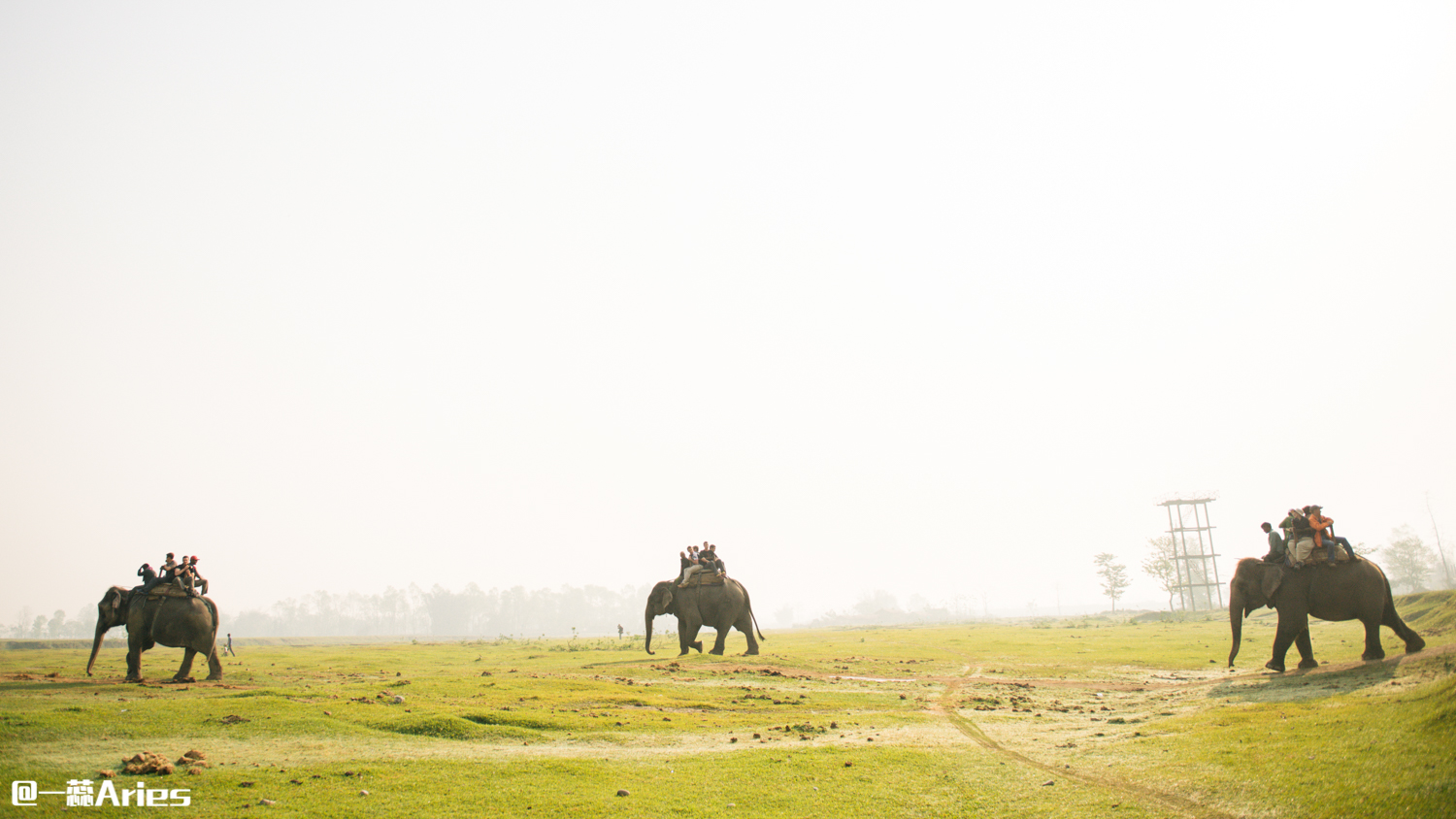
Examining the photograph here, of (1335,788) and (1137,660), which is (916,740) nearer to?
(1335,788)

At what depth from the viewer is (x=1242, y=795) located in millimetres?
8172

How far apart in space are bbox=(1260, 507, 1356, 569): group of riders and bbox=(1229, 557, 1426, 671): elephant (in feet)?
0.86

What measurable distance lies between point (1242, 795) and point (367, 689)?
18.4 m

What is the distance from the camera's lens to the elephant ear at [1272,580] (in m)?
19.8

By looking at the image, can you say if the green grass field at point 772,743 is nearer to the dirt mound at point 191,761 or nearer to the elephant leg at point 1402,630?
the dirt mound at point 191,761

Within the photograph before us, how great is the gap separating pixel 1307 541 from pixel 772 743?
52.6 ft

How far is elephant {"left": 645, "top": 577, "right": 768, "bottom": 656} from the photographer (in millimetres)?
31203

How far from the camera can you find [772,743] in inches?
510

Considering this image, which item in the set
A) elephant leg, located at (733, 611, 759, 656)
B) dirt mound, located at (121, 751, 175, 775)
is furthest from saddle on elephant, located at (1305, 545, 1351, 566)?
dirt mound, located at (121, 751, 175, 775)

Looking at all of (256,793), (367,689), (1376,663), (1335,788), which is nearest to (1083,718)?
(1376,663)

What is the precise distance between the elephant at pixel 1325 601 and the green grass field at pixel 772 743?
2.63ft

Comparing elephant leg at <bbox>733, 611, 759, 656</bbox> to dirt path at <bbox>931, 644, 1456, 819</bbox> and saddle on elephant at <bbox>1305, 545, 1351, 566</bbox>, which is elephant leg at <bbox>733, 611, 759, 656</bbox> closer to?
dirt path at <bbox>931, 644, 1456, 819</bbox>

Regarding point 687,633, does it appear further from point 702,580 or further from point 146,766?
point 146,766

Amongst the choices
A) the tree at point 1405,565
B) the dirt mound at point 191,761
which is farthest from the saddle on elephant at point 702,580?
the tree at point 1405,565
